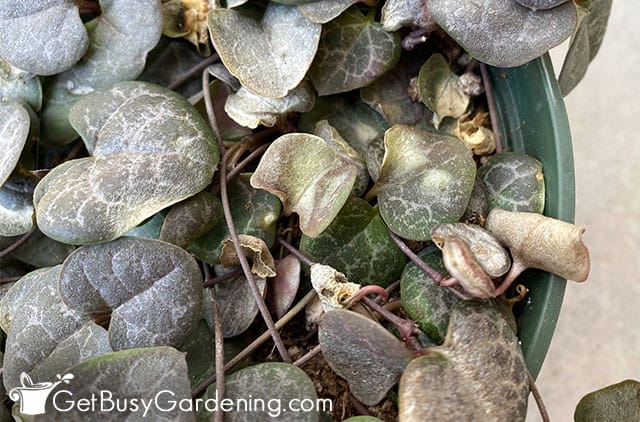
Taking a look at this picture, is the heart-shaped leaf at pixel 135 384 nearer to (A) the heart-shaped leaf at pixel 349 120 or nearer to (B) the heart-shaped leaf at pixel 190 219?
(B) the heart-shaped leaf at pixel 190 219

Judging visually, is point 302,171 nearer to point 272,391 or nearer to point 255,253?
point 255,253

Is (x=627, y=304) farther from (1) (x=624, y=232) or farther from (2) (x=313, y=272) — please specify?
(2) (x=313, y=272)

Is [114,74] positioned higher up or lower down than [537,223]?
higher up

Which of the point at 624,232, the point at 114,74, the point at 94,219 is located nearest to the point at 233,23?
the point at 114,74

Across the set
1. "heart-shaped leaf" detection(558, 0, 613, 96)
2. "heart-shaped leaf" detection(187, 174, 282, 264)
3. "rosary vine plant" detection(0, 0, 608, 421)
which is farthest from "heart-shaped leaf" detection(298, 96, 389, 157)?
"heart-shaped leaf" detection(558, 0, 613, 96)

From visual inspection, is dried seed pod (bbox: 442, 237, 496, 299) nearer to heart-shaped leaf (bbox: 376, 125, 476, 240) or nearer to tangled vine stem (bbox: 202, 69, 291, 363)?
heart-shaped leaf (bbox: 376, 125, 476, 240)

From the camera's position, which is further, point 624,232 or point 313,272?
point 624,232

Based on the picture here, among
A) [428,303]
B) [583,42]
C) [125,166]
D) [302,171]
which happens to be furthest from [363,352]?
[583,42]
